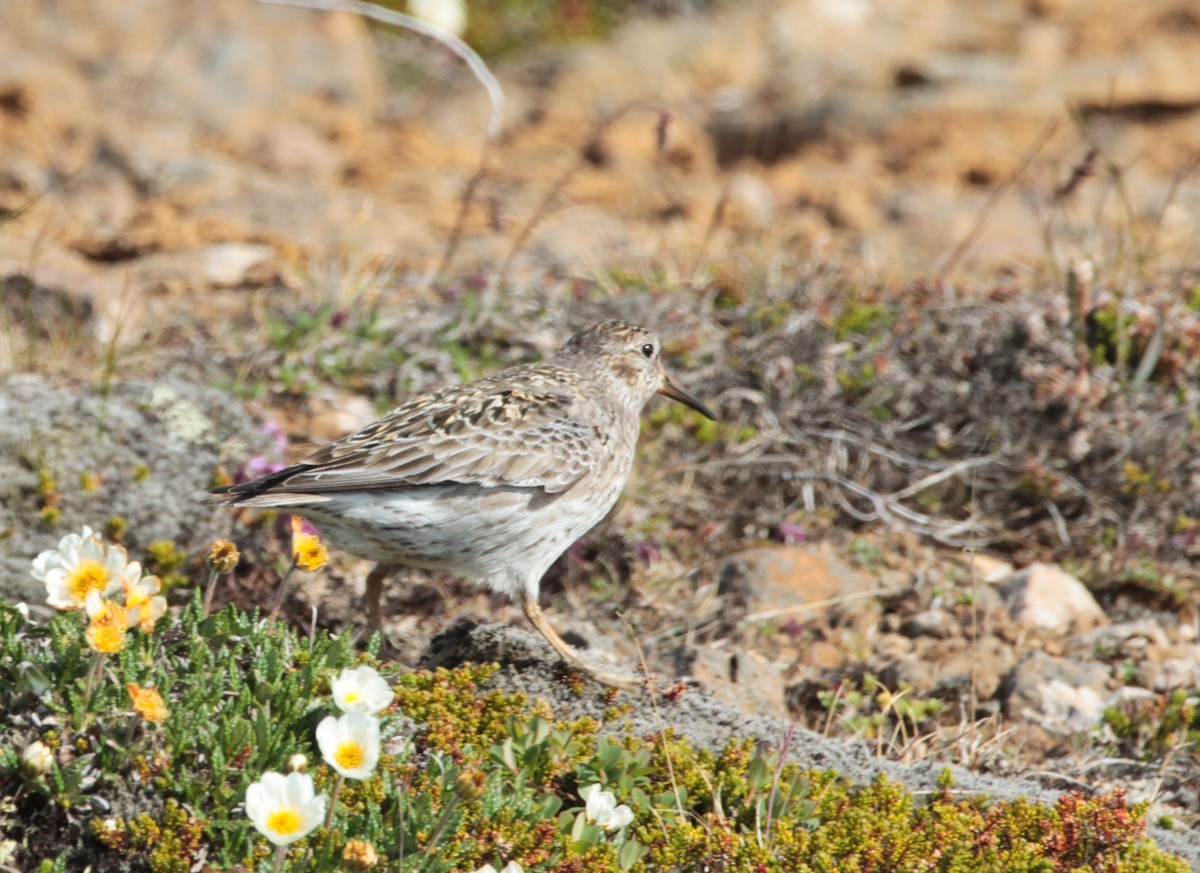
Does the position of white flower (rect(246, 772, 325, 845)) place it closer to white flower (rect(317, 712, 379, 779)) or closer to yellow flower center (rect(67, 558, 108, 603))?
white flower (rect(317, 712, 379, 779))

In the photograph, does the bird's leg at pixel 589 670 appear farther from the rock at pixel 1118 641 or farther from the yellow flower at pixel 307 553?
the rock at pixel 1118 641

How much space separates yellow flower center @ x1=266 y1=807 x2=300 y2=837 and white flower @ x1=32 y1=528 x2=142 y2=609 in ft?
2.70

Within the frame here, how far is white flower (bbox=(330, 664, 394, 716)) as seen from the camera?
3.46m

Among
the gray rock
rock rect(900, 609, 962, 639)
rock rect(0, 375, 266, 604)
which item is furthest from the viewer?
rock rect(900, 609, 962, 639)

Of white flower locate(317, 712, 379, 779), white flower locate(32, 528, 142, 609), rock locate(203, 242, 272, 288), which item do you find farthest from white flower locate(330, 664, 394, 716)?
rock locate(203, 242, 272, 288)

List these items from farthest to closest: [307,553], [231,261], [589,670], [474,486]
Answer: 1. [231,261]
2. [474,486]
3. [589,670]
4. [307,553]

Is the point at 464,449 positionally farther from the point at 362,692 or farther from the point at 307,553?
the point at 362,692

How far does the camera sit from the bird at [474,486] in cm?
491

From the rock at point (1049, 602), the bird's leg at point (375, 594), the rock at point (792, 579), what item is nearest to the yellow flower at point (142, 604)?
the bird's leg at point (375, 594)

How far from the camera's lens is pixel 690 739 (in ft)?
14.5

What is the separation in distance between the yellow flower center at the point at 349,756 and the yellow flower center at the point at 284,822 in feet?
0.55

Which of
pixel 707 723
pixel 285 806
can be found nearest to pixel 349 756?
pixel 285 806

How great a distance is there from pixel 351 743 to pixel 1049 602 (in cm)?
378

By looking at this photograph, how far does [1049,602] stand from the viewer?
607cm
